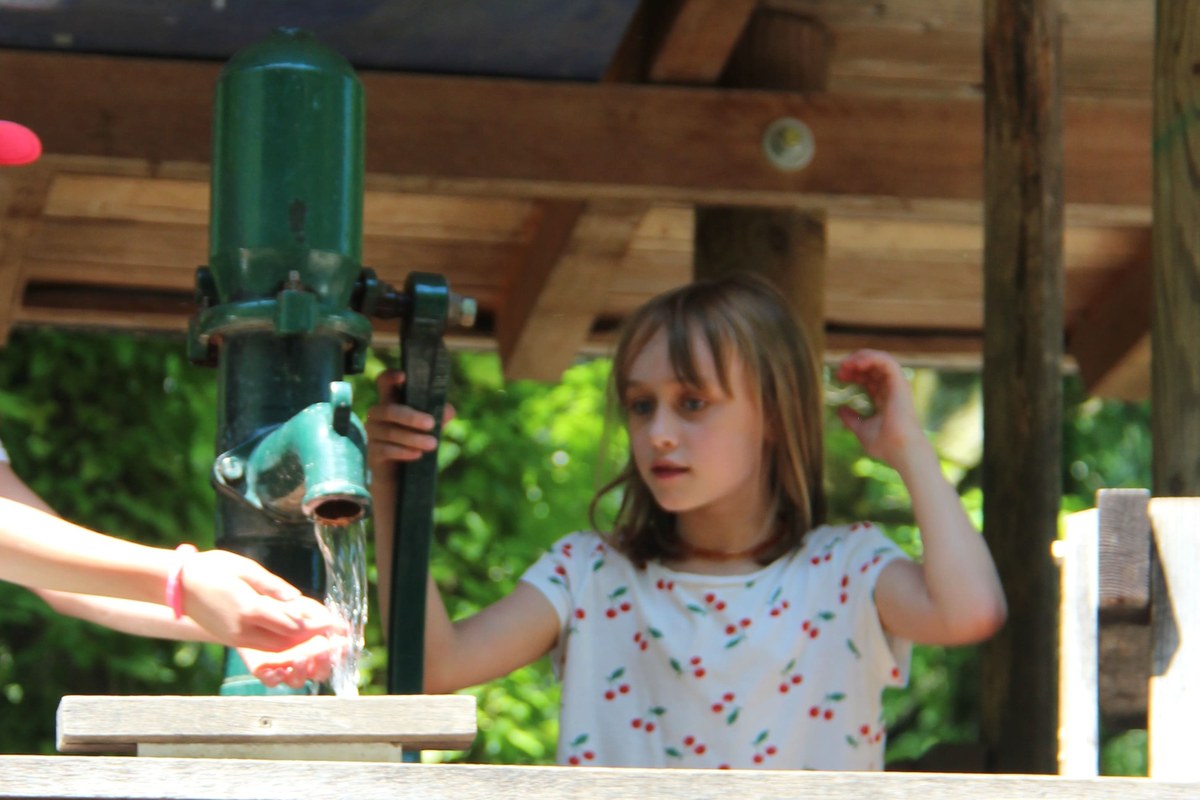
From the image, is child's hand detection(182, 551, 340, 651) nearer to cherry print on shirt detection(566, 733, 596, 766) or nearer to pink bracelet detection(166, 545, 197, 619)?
pink bracelet detection(166, 545, 197, 619)

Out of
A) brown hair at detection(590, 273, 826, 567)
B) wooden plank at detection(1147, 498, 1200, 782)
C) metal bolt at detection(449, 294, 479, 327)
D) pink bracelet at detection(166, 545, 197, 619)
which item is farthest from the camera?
brown hair at detection(590, 273, 826, 567)

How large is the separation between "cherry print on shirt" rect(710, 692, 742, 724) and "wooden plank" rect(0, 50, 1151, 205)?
0.96 m

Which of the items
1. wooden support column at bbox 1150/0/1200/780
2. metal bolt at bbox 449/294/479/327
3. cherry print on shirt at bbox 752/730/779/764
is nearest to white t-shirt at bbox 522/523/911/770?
cherry print on shirt at bbox 752/730/779/764

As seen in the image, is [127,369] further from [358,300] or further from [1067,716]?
[1067,716]

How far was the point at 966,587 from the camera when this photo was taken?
2.37m

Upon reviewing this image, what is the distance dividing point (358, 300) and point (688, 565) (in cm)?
72

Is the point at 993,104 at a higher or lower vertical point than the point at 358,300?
higher

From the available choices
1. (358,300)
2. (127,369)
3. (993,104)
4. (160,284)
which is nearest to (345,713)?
(358,300)

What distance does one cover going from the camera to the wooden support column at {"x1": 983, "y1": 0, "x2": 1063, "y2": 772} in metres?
2.57

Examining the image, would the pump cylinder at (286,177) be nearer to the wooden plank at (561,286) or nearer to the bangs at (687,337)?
the bangs at (687,337)

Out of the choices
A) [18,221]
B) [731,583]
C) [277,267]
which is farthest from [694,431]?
[18,221]

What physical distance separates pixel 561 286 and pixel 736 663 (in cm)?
132

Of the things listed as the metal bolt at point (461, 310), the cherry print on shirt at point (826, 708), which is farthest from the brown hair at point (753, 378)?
the metal bolt at point (461, 310)

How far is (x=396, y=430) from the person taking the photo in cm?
216
